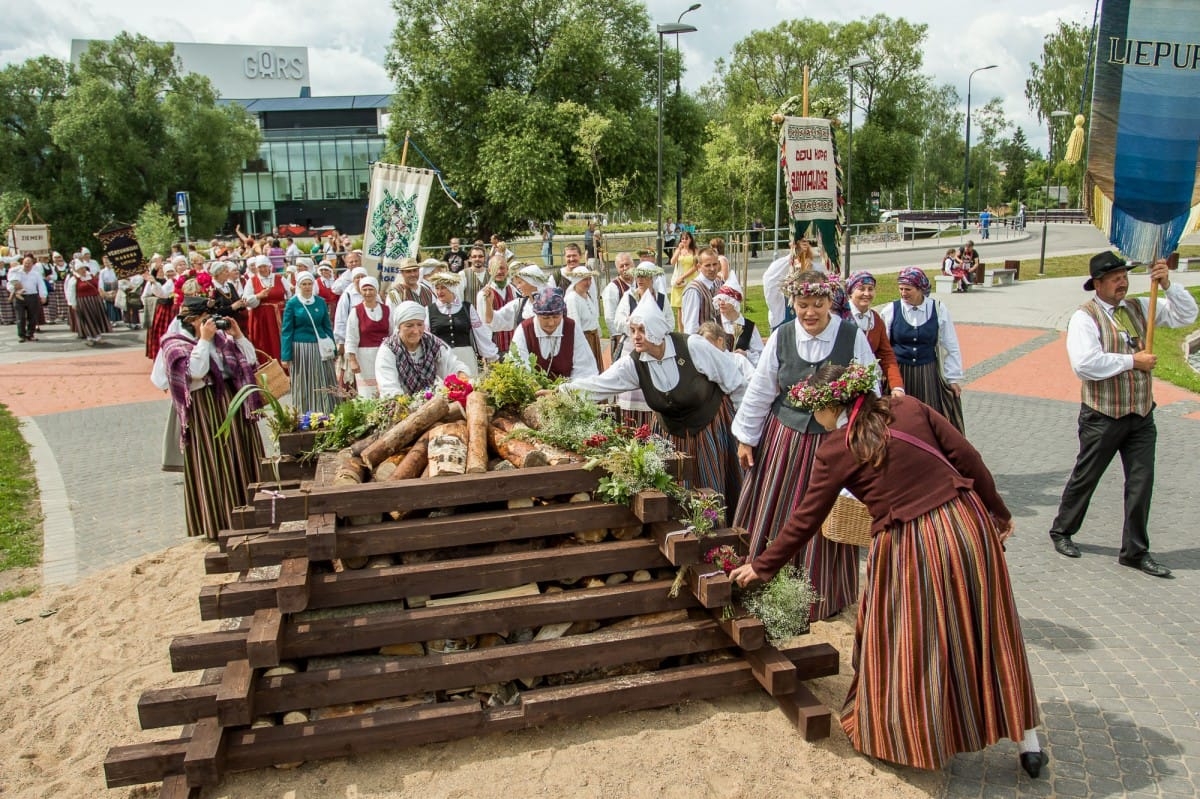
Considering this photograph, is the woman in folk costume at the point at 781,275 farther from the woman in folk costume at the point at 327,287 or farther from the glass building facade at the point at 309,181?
the glass building facade at the point at 309,181

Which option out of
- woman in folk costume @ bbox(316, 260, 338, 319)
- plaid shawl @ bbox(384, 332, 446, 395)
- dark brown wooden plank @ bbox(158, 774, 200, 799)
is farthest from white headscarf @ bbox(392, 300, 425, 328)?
woman in folk costume @ bbox(316, 260, 338, 319)

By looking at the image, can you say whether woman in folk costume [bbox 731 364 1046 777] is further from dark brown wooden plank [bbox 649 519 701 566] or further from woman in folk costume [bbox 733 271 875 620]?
woman in folk costume [bbox 733 271 875 620]

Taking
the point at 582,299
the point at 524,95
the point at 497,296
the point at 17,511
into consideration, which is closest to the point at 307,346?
the point at 497,296

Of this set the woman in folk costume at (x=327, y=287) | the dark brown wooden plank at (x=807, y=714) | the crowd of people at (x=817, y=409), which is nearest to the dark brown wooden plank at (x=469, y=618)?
the crowd of people at (x=817, y=409)

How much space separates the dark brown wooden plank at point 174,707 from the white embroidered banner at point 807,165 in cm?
653

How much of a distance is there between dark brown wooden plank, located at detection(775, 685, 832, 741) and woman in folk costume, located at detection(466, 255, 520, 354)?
272 inches

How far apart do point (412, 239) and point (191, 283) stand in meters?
2.48

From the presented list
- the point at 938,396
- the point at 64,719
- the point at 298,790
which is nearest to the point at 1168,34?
the point at 938,396

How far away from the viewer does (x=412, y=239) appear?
33.5 ft

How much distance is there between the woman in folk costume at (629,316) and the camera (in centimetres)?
639

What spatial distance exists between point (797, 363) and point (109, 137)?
38.3 meters

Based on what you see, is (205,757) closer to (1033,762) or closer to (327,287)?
(1033,762)

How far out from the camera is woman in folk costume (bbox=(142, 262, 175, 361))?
13.3 m

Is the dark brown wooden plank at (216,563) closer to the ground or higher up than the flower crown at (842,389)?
closer to the ground
